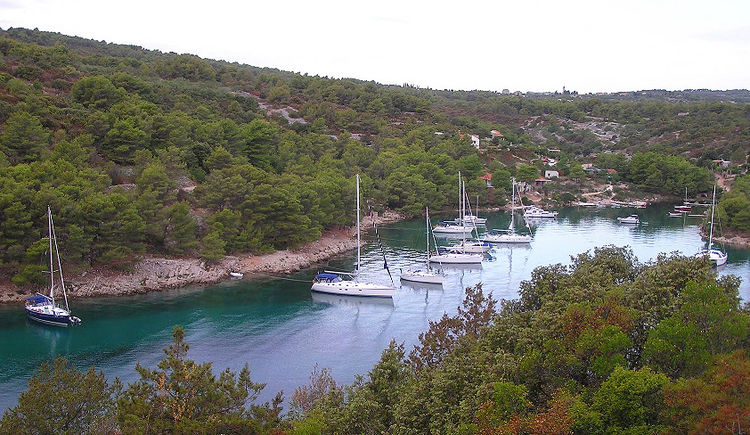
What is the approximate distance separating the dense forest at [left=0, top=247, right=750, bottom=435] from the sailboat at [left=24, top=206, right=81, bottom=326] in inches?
573

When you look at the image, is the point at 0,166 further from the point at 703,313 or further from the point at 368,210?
the point at 703,313

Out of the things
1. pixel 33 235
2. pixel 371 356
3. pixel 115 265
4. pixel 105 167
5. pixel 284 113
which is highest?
pixel 284 113

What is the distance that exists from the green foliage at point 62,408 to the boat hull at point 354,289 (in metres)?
20.5

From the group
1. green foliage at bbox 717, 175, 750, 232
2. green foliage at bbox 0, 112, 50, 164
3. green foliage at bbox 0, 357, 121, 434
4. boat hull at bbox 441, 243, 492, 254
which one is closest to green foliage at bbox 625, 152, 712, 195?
green foliage at bbox 717, 175, 750, 232

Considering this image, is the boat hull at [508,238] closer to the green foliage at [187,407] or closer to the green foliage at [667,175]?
the green foliage at [667,175]

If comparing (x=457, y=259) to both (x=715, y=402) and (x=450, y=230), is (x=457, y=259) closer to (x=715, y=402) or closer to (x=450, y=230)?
(x=450, y=230)

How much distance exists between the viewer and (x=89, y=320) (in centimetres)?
3028

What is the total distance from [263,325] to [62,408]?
16573mm

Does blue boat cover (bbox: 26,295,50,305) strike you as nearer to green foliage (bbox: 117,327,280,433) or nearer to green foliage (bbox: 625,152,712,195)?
green foliage (bbox: 117,327,280,433)

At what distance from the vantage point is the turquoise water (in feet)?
84.5

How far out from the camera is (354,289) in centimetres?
3581

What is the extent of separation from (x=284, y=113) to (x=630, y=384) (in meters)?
75.8

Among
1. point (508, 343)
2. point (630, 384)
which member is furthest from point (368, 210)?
point (630, 384)

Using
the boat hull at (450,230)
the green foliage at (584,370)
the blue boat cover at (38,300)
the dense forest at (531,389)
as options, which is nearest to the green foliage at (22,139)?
the blue boat cover at (38,300)
